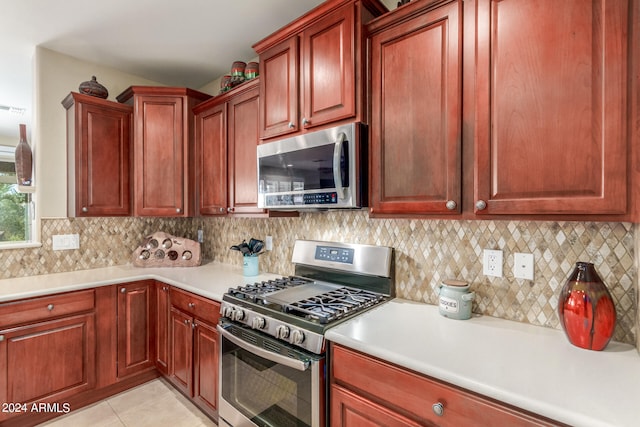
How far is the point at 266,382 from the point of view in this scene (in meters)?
1.56

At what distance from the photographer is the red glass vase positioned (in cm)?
109

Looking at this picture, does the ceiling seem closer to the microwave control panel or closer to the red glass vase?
the microwave control panel

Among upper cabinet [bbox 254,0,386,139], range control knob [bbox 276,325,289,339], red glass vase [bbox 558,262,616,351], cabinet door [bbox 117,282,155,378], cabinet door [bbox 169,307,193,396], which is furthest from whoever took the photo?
cabinet door [bbox 117,282,155,378]

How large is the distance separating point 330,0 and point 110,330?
268cm

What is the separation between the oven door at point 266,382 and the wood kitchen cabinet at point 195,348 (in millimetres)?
179

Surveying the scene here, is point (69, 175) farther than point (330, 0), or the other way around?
point (69, 175)

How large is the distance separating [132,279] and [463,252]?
2.38m

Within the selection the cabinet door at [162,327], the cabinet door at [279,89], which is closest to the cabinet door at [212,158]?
the cabinet door at [279,89]

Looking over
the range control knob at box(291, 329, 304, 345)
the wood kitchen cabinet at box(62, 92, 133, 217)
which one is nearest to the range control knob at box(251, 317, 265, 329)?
the range control knob at box(291, 329, 304, 345)

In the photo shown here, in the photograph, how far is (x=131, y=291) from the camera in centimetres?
241

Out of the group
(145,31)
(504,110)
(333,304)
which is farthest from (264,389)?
(145,31)

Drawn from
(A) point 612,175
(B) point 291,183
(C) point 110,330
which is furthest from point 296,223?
(A) point 612,175

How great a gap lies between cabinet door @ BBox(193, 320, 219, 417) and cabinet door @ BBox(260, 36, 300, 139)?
52.7 inches

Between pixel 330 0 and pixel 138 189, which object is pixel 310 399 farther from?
pixel 138 189
